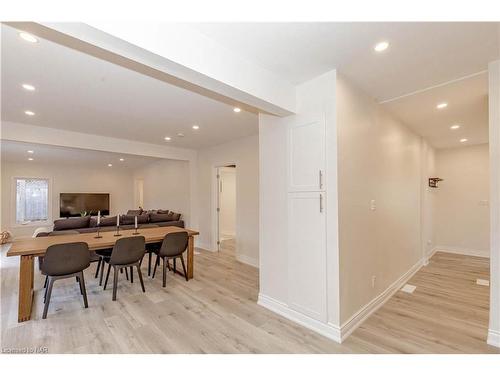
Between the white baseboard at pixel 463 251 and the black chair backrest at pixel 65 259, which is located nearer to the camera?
the black chair backrest at pixel 65 259

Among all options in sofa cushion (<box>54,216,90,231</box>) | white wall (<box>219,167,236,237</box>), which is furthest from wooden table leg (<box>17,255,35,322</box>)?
white wall (<box>219,167,236,237</box>)

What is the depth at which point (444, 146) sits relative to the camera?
5336mm

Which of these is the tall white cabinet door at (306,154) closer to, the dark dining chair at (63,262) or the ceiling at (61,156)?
the dark dining chair at (63,262)

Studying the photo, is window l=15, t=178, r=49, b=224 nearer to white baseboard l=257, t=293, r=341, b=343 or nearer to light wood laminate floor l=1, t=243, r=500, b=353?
light wood laminate floor l=1, t=243, r=500, b=353

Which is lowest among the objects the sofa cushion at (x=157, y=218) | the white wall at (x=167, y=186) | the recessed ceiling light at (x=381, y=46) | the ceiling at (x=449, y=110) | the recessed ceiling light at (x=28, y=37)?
the sofa cushion at (x=157, y=218)

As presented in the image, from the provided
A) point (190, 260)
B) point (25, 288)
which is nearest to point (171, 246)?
point (190, 260)

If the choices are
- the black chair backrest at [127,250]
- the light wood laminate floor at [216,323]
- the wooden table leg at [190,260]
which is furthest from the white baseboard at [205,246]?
the black chair backrest at [127,250]

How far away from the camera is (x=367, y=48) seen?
73.1 inches

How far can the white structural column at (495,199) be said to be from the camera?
1.99 m

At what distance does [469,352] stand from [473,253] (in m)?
4.43

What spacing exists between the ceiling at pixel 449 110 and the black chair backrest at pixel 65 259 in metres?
4.12

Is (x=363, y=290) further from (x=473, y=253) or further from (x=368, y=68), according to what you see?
(x=473, y=253)

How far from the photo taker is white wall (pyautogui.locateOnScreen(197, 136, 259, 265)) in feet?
15.1
